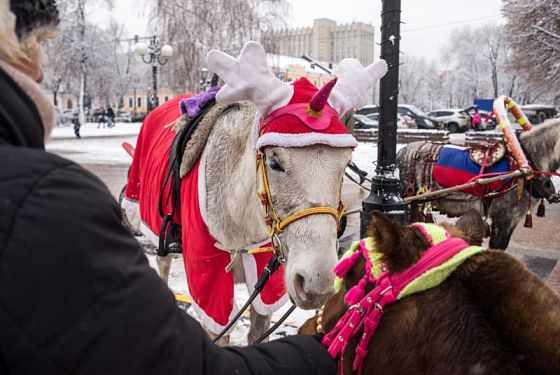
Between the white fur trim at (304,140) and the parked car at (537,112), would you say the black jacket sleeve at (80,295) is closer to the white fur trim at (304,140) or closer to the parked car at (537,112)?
the white fur trim at (304,140)

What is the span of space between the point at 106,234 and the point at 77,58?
4023 centimetres

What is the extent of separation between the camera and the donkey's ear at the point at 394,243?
3.98 feet

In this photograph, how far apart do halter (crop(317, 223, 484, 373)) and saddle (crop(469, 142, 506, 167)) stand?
4882mm

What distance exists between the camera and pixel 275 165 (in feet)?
Answer: 8.20

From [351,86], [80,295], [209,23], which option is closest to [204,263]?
[351,86]

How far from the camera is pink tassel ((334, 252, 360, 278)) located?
139cm

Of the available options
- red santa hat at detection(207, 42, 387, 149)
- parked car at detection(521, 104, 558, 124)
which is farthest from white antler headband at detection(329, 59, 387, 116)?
parked car at detection(521, 104, 558, 124)

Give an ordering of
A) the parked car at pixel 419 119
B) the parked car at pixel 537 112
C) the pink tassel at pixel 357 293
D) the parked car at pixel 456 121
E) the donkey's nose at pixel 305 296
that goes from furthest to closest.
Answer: the parked car at pixel 456 121 < the parked car at pixel 419 119 < the parked car at pixel 537 112 < the donkey's nose at pixel 305 296 < the pink tassel at pixel 357 293

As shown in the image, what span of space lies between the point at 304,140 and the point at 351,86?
27.6 inches

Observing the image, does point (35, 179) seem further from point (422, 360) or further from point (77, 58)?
point (77, 58)

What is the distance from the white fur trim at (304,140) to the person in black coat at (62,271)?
4.77 feet

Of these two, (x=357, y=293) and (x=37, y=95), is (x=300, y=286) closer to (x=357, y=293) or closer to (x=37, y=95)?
(x=357, y=293)

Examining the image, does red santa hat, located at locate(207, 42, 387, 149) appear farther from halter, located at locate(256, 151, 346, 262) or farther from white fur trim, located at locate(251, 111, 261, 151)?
halter, located at locate(256, 151, 346, 262)

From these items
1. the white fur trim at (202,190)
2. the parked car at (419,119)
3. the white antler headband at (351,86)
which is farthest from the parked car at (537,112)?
the white fur trim at (202,190)
